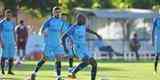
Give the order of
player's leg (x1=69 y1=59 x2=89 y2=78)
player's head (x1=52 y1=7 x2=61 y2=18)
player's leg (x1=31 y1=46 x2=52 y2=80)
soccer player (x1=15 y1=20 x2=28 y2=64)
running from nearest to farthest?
1. player's leg (x1=69 y1=59 x2=89 y2=78)
2. player's head (x1=52 y1=7 x2=61 y2=18)
3. player's leg (x1=31 y1=46 x2=52 y2=80)
4. soccer player (x1=15 y1=20 x2=28 y2=64)

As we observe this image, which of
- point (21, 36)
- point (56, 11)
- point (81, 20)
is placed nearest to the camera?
point (81, 20)

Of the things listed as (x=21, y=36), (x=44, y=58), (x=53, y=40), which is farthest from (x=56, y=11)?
(x=21, y=36)

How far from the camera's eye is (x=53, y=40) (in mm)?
21734

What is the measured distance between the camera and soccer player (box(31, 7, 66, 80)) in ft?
70.4

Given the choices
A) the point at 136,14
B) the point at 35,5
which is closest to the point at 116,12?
the point at 136,14

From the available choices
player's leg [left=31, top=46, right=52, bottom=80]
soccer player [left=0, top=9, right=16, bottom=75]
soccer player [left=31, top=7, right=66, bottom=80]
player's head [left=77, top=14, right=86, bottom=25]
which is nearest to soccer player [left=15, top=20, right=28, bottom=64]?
soccer player [left=0, top=9, right=16, bottom=75]

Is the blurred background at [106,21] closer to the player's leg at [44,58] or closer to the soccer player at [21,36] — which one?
the soccer player at [21,36]

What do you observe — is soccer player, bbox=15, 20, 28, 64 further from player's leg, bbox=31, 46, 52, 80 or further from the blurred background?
player's leg, bbox=31, 46, 52, 80

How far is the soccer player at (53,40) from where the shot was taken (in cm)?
2145

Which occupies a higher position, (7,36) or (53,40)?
(53,40)

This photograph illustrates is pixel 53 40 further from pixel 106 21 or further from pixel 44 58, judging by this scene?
pixel 106 21

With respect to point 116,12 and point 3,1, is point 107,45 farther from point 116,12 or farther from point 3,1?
point 3,1

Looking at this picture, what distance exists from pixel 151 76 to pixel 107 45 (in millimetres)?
23370

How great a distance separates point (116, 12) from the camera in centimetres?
4956
